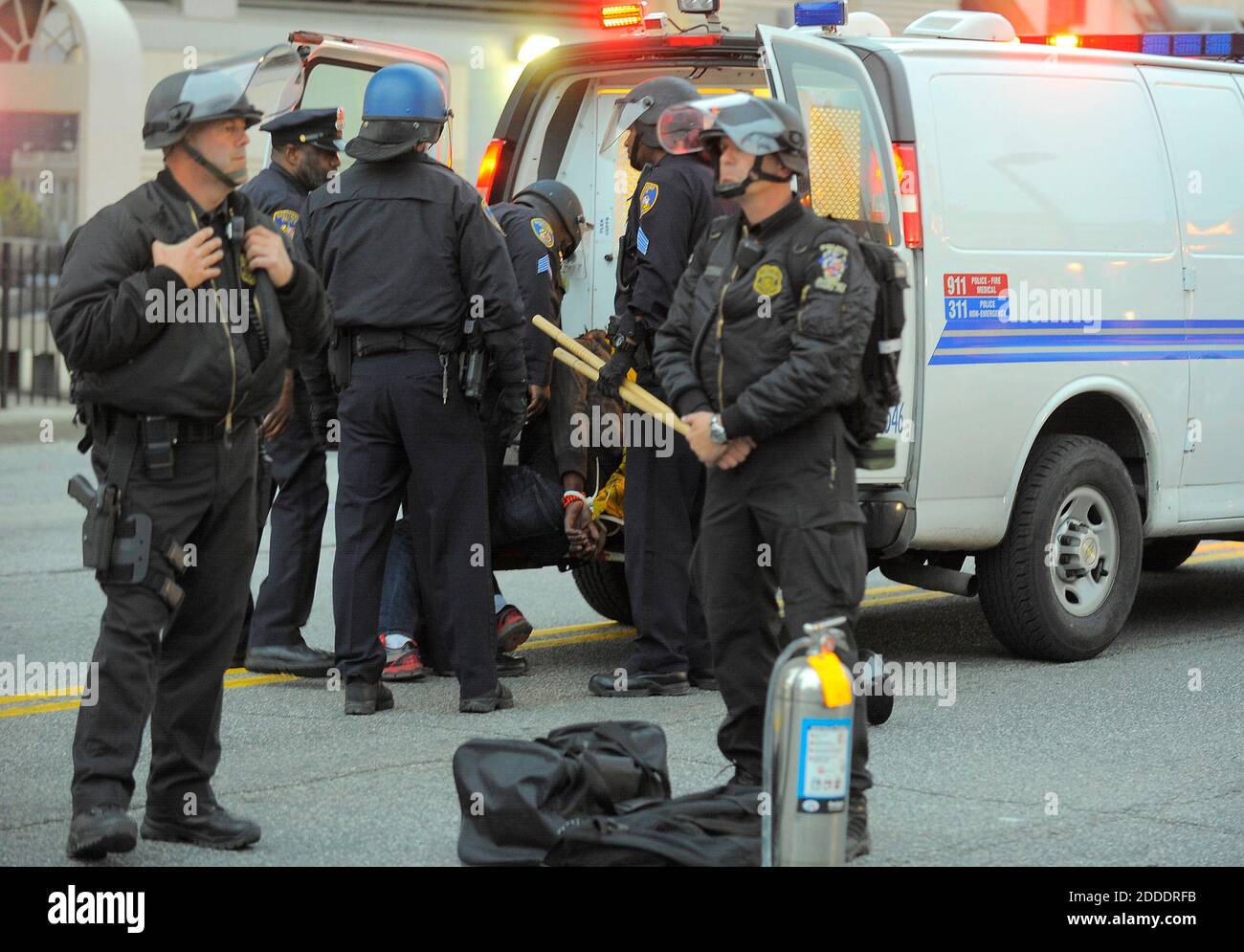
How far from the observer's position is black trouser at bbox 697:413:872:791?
5.26 m

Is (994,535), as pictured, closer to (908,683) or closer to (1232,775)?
(908,683)

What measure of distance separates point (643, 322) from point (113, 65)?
13981 mm

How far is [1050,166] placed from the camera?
7512 millimetres

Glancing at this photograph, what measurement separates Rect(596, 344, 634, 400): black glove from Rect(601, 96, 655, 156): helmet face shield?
89cm

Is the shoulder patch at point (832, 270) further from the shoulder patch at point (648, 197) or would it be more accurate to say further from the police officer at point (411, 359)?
the shoulder patch at point (648, 197)

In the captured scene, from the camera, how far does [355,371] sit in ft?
22.8

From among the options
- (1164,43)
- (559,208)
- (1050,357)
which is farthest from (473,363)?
(1164,43)

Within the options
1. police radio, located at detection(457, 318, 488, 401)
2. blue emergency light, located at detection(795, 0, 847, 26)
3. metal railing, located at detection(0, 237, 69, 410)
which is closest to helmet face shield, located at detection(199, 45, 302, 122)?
police radio, located at detection(457, 318, 488, 401)

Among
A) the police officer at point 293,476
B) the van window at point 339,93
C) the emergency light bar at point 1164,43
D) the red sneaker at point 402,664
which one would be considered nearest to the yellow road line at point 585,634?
the police officer at point 293,476

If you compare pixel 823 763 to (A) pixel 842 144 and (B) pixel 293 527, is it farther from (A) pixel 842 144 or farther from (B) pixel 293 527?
(B) pixel 293 527

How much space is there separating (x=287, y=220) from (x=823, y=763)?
383 centimetres

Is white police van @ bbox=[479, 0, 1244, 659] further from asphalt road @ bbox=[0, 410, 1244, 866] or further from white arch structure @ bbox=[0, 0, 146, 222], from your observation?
white arch structure @ bbox=[0, 0, 146, 222]

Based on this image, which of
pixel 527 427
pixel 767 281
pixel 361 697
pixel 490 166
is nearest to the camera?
pixel 767 281
